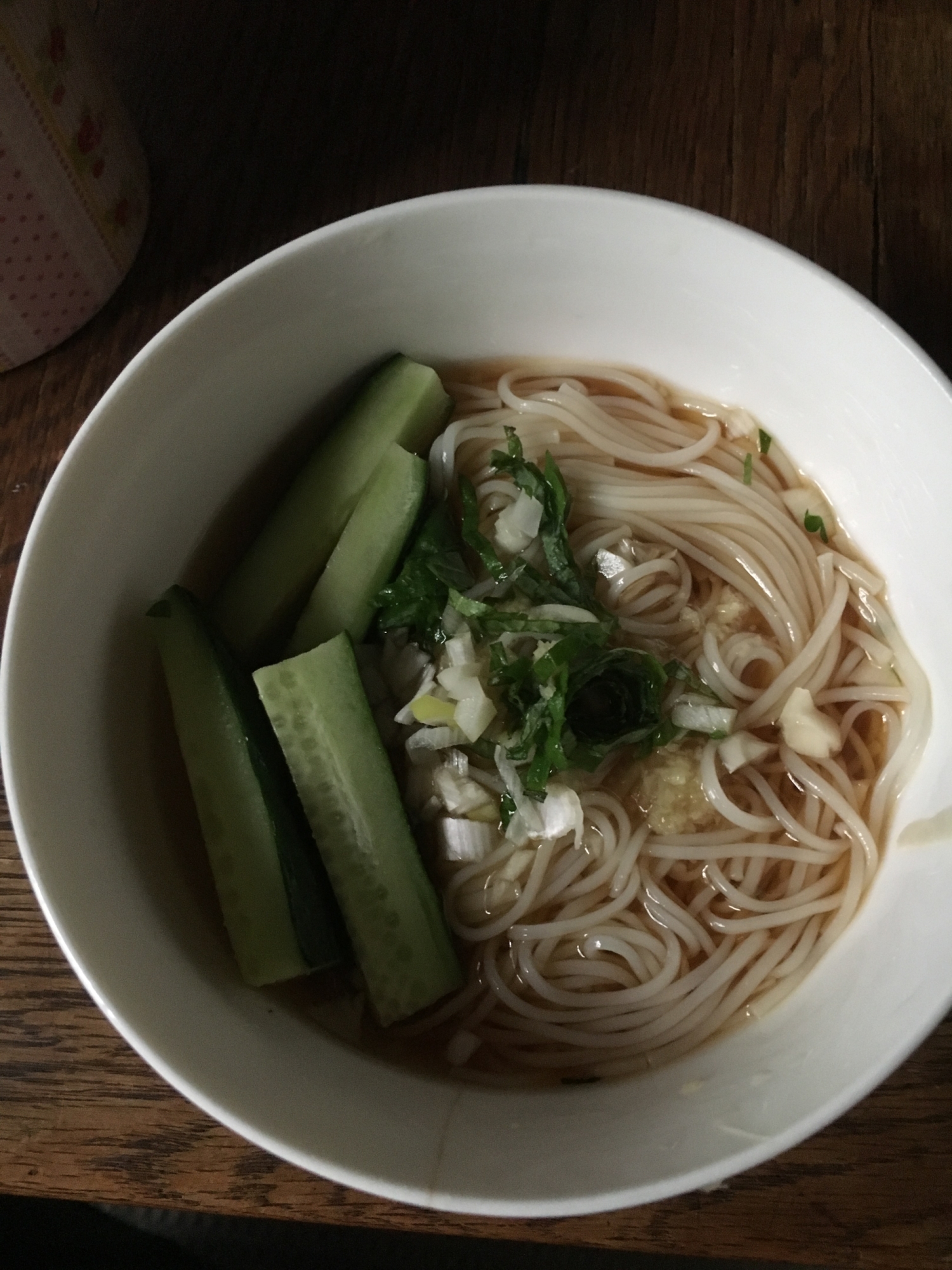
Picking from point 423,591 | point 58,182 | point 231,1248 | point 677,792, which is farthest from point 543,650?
point 231,1248

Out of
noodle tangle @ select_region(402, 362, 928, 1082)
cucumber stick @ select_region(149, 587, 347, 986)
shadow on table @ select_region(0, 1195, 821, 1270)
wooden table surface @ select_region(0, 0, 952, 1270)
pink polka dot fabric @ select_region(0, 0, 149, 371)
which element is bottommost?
shadow on table @ select_region(0, 1195, 821, 1270)

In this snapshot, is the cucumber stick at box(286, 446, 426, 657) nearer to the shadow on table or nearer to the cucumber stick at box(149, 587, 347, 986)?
the cucumber stick at box(149, 587, 347, 986)

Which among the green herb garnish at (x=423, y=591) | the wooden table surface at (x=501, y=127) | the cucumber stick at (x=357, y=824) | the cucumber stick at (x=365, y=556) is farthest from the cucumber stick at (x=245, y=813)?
the wooden table surface at (x=501, y=127)

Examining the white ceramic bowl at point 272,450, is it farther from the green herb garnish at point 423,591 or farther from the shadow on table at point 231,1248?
the shadow on table at point 231,1248

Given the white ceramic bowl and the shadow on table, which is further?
the shadow on table

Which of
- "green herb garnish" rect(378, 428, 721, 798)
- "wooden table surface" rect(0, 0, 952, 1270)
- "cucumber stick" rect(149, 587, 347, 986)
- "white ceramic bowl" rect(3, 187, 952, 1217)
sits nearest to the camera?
"white ceramic bowl" rect(3, 187, 952, 1217)

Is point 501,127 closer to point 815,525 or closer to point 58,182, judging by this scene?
point 58,182

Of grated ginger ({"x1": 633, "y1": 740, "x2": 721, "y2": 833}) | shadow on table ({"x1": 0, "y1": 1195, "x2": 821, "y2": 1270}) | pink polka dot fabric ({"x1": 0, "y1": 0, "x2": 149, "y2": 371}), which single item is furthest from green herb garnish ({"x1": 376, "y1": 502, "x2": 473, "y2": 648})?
shadow on table ({"x1": 0, "y1": 1195, "x2": 821, "y2": 1270})

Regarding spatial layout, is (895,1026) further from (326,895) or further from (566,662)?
(326,895)
